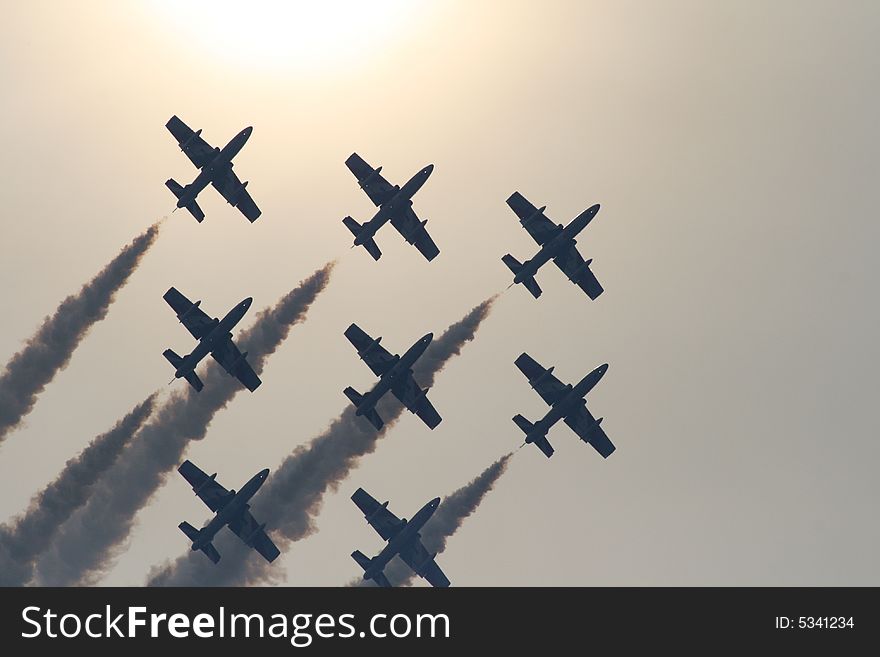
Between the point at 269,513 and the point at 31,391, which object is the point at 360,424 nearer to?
the point at 269,513

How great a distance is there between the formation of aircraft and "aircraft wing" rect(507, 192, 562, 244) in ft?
0.26

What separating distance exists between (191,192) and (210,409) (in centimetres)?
1641

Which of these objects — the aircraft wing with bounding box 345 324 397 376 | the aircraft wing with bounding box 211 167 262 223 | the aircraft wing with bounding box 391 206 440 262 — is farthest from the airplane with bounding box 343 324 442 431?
the aircraft wing with bounding box 211 167 262 223

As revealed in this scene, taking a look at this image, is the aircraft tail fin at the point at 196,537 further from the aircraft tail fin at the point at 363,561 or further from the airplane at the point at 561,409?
the airplane at the point at 561,409

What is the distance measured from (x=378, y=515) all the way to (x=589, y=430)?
18537mm

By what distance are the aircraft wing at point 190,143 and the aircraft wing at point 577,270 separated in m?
28.9

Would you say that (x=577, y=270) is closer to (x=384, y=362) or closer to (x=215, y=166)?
(x=384, y=362)

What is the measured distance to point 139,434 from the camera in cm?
13625

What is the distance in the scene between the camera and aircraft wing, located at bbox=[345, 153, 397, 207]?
138750 millimetres

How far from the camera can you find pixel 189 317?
13325 cm

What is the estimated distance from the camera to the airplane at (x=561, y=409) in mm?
141000

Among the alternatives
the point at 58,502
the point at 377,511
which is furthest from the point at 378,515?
the point at 58,502
